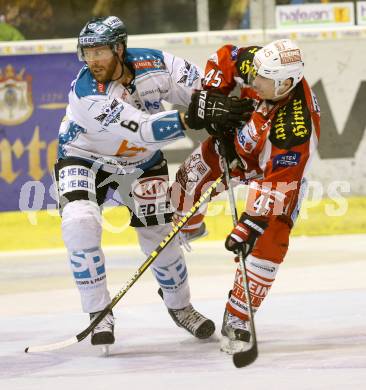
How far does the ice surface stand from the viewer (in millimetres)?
4355

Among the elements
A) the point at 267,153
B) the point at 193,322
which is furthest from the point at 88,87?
the point at 193,322

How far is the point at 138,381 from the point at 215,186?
0.97m

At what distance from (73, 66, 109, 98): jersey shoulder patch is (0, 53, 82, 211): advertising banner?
10.1 feet

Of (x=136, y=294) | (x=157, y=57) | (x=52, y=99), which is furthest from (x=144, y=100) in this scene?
(x=52, y=99)

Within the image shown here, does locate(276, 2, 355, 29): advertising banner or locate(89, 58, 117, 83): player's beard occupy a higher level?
locate(89, 58, 117, 83): player's beard


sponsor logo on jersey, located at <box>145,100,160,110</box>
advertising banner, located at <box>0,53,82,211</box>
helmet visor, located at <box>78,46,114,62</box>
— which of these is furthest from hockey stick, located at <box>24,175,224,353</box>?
advertising banner, located at <box>0,53,82,211</box>

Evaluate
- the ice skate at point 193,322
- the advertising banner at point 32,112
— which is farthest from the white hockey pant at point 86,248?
the advertising banner at point 32,112

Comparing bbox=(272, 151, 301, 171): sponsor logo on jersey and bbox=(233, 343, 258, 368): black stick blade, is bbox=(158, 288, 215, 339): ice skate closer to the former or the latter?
bbox=(233, 343, 258, 368): black stick blade

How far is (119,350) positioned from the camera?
4.92m

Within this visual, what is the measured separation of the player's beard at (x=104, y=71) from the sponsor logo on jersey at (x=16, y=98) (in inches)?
125

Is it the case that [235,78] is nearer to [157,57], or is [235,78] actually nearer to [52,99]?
[157,57]

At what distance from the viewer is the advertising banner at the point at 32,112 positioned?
789cm

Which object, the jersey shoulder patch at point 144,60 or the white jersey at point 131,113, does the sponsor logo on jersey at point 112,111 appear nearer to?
the white jersey at point 131,113

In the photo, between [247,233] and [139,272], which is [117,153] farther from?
[247,233]
